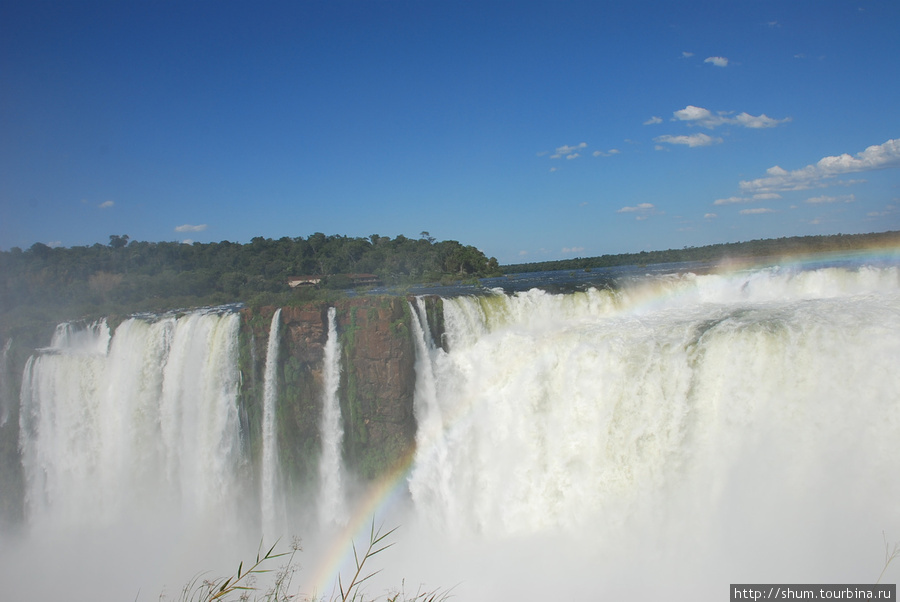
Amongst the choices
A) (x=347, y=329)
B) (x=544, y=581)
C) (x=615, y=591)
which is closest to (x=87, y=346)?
(x=347, y=329)

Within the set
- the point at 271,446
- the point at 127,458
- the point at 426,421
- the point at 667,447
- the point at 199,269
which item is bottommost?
the point at 127,458

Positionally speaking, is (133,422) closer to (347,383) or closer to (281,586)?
(347,383)

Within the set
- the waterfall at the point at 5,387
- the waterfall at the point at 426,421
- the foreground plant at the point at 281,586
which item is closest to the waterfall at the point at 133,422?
the waterfall at the point at 5,387

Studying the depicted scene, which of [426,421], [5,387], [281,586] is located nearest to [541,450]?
[426,421]

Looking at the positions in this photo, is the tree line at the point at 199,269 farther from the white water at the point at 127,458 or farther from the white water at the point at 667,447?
the white water at the point at 667,447

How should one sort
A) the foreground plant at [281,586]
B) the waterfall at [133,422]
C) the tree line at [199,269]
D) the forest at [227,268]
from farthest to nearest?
the tree line at [199,269] < the forest at [227,268] < the waterfall at [133,422] < the foreground plant at [281,586]

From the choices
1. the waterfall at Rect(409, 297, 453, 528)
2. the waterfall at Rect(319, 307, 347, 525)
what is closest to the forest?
the waterfall at Rect(319, 307, 347, 525)
